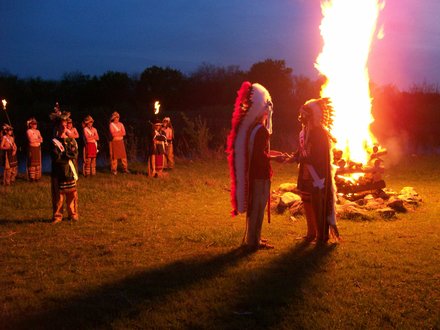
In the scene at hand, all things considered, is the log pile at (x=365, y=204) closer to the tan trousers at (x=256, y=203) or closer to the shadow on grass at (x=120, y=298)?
the tan trousers at (x=256, y=203)

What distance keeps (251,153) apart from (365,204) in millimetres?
4572

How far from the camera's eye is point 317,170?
310 inches

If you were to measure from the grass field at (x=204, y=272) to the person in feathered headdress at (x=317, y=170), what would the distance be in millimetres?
458

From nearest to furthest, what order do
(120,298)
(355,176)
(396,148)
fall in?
(120,298) → (355,176) → (396,148)


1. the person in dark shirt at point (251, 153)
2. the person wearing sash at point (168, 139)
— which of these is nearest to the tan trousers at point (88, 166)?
the person wearing sash at point (168, 139)

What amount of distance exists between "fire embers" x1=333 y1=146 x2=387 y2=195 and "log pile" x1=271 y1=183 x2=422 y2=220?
0.51 feet

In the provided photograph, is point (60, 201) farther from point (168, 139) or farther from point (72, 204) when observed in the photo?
point (168, 139)

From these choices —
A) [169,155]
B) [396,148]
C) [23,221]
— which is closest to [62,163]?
[23,221]

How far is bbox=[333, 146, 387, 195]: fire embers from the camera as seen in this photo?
11672 mm

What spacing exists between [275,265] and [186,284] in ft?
4.48

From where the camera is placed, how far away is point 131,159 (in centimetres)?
2055

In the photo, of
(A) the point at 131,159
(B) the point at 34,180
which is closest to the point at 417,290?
(B) the point at 34,180

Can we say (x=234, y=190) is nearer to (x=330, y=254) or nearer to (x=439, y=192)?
(x=330, y=254)

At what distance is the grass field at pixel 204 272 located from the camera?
17.6 ft
